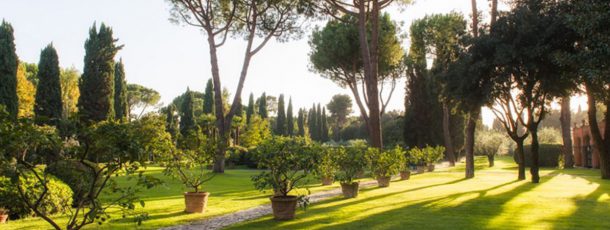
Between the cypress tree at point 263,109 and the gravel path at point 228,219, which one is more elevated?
the cypress tree at point 263,109

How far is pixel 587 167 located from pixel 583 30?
98.4 ft

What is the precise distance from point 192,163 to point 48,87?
86.8 feet

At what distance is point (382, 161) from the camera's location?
18109mm

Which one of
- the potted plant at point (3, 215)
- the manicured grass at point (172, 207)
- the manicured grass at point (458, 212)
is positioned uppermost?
the potted plant at point (3, 215)

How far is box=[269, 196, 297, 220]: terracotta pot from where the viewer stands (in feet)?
34.8

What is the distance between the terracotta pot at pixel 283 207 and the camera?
10609 millimetres

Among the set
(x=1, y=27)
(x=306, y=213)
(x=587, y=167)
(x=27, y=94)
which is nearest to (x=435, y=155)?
(x=587, y=167)

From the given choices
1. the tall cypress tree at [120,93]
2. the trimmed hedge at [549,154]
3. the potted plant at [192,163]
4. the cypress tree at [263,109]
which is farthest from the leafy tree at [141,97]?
the potted plant at [192,163]

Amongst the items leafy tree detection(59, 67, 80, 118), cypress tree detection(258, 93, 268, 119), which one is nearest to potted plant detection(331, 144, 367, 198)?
leafy tree detection(59, 67, 80, 118)

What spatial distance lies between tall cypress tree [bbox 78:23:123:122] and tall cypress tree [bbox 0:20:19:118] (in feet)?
19.3

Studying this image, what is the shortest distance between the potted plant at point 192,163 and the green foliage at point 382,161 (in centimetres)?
642

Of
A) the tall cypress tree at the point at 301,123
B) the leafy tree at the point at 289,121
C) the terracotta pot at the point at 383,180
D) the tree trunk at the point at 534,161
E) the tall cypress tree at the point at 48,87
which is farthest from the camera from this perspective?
the tall cypress tree at the point at 301,123

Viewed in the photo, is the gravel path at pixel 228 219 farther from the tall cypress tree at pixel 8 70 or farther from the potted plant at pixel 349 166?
the tall cypress tree at pixel 8 70

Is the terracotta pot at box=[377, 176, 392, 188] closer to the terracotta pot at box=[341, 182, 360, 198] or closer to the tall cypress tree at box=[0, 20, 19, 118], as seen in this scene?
the terracotta pot at box=[341, 182, 360, 198]
